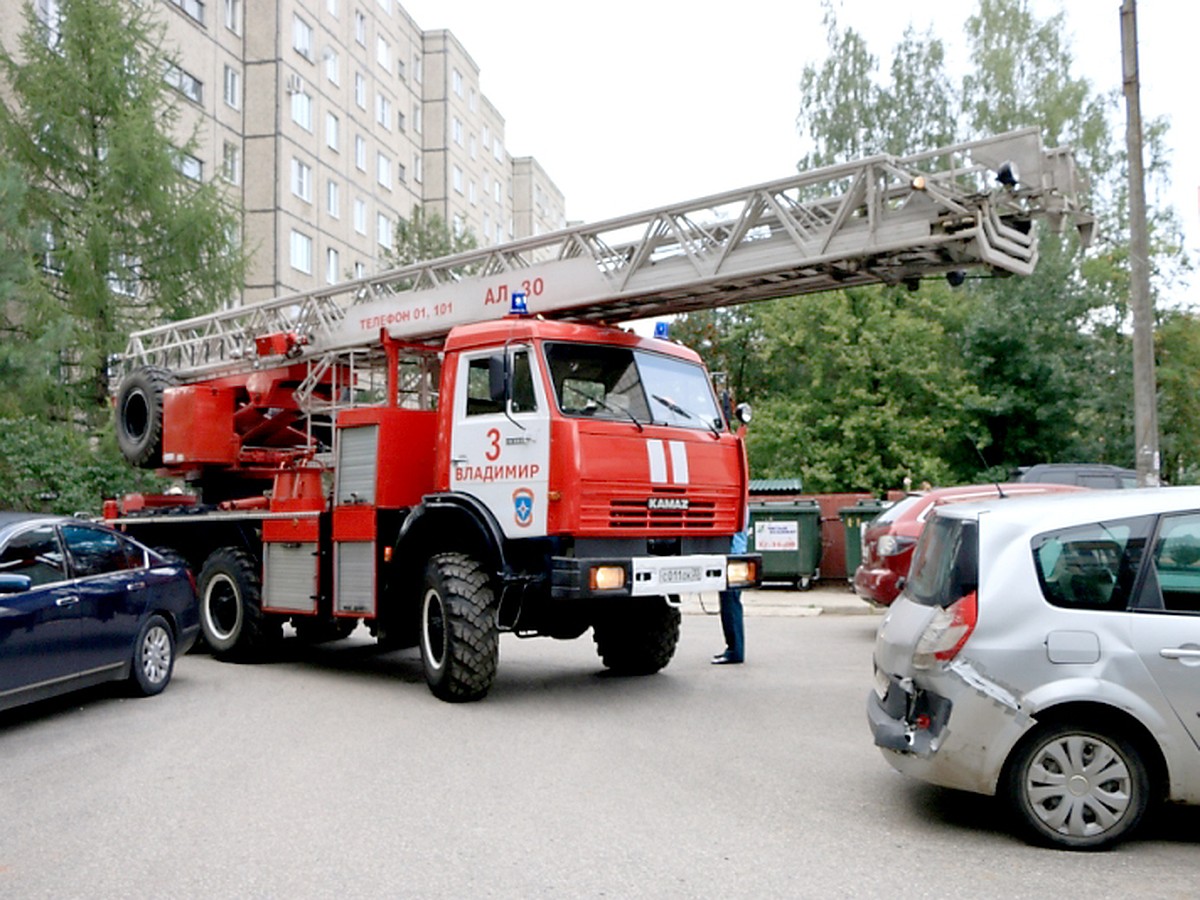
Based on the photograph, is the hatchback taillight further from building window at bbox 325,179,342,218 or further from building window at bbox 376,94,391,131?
building window at bbox 376,94,391,131

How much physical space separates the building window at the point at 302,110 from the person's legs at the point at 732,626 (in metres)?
30.7

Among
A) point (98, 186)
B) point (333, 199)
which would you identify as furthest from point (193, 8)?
point (98, 186)

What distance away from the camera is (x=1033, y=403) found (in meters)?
24.1

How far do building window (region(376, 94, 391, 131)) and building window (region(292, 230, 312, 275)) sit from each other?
32.4 ft

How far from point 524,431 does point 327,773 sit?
299 centimetres

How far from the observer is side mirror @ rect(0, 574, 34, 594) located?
24.3 ft

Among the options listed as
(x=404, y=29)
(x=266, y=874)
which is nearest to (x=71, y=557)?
(x=266, y=874)

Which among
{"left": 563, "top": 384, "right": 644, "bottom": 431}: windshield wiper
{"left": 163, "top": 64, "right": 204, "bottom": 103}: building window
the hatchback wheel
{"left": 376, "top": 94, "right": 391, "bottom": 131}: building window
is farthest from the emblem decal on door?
{"left": 376, "top": 94, "right": 391, "bottom": 131}: building window

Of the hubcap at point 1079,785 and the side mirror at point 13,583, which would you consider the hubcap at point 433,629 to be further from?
the hubcap at point 1079,785

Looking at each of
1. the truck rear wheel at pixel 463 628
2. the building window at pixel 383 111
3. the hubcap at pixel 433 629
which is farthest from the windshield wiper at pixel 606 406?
the building window at pixel 383 111

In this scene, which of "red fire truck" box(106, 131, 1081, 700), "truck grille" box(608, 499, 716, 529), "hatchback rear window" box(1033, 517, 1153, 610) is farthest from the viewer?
"truck grille" box(608, 499, 716, 529)

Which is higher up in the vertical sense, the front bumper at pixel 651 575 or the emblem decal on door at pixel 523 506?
the emblem decal on door at pixel 523 506

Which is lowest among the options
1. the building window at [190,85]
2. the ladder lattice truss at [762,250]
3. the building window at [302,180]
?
the ladder lattice truss at [762,250]

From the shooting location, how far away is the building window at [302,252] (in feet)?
122
